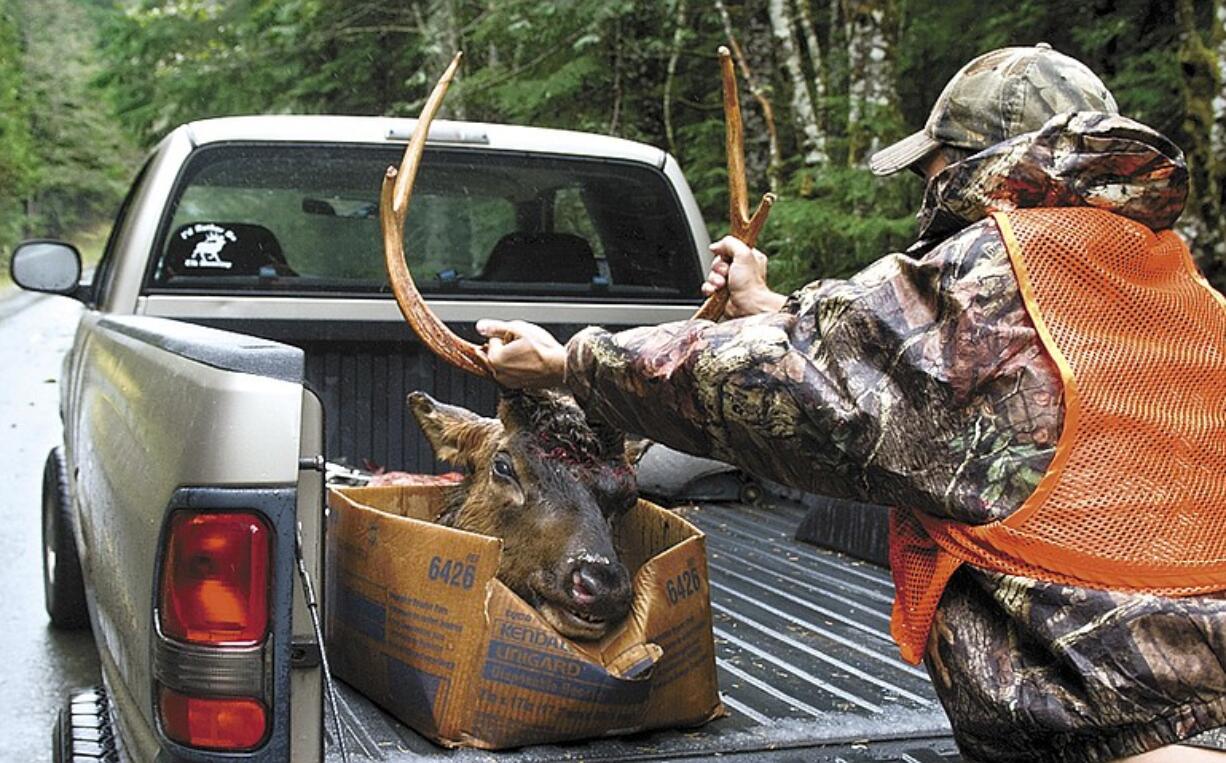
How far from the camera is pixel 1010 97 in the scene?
110 inches

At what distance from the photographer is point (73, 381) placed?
611 centimetres

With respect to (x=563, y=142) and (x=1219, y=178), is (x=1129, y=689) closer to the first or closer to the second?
(x=563, y=142)

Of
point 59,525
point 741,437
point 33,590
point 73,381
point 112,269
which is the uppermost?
point 741,437

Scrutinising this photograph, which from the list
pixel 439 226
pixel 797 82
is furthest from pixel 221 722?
pixel 797 82

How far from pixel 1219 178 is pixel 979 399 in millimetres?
6744

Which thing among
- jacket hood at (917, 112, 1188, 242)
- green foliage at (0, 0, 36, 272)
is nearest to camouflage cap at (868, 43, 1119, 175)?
jacket hood at (917, 112, 1188, 242)

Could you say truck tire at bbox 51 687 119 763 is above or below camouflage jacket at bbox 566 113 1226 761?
below

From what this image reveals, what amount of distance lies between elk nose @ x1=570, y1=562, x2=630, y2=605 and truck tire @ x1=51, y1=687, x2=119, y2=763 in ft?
3.72

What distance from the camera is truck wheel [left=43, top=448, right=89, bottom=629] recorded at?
6844 mm

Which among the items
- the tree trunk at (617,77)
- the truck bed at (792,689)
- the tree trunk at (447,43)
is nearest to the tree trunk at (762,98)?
the tree trunk at (617,77)

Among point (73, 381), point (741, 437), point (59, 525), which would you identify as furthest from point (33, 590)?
point (741, 437)

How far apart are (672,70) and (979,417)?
42.2ft

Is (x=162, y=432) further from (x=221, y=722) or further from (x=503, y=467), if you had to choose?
(x=503, y=467)

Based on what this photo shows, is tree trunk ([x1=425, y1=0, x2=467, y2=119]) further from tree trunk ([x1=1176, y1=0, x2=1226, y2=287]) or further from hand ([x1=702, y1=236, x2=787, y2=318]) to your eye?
hand ([x1=702, y1=236, x2=787, y2=318])
